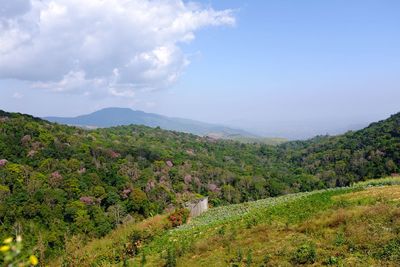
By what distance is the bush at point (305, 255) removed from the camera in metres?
12.1

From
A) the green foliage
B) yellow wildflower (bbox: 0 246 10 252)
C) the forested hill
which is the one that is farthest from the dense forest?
yellow wildflower (bbox: 0 246 10 252)

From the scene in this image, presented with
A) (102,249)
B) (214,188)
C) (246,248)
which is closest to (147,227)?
(102,249)

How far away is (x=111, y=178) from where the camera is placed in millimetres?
80375

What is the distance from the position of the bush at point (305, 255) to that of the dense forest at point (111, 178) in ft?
122

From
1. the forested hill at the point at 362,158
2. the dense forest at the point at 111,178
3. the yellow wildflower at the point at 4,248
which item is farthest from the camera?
the forested hill at the point at 362,158

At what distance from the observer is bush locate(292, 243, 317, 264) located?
12.1 m

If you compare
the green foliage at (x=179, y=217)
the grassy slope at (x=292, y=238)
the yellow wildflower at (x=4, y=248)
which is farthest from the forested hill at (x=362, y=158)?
the yellow wildflower at (x=4, y=248)

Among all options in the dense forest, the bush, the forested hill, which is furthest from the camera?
the forested hill

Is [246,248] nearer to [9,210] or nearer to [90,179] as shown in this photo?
[9,210]

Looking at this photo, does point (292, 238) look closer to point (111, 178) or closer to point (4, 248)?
point (4, 248)

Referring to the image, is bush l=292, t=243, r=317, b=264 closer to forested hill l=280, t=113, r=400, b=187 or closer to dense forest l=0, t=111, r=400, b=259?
dense forest l=0, t=111, r=400, b=259

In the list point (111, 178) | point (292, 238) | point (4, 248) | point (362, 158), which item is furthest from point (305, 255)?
point (362, 158)

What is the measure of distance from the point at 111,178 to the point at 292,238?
69.3 meters

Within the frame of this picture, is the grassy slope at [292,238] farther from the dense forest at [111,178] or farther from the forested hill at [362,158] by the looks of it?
the forested hill at [362,158]
